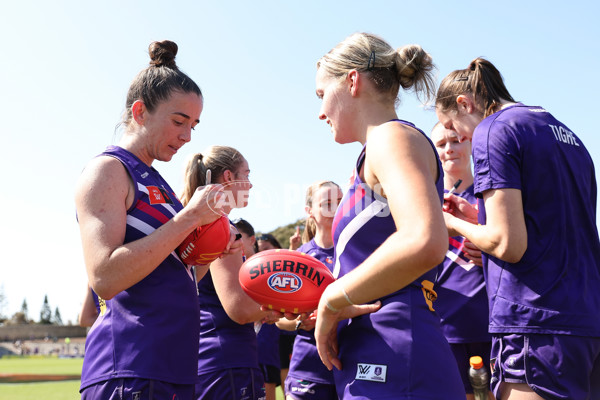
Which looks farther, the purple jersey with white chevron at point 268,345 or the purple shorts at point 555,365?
the purple jersey with white chevron at point 268,345

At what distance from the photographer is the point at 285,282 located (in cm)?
257

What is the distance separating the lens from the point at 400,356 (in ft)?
6.04

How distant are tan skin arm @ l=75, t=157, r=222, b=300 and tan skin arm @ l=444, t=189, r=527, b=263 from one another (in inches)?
51.4

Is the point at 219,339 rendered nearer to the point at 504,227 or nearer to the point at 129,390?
the point at 129,390

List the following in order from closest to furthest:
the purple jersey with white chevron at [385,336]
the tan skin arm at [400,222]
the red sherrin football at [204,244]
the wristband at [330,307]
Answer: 1. the tan skin arm at [400,222]
2. the purple jersey with white chevron at [385,336]
3. the wristband at [330,307]
4. the red sherrin football at [204,244]

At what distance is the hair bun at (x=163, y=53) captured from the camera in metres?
2.99

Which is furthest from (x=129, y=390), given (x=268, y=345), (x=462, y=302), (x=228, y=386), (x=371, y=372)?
(x=268, y=345)

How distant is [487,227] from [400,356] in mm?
1002

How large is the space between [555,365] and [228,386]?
6.50ft

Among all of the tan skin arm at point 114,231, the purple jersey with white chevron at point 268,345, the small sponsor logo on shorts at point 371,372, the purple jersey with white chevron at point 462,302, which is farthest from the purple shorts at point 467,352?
the purple jersey with white chevron at point 268,345

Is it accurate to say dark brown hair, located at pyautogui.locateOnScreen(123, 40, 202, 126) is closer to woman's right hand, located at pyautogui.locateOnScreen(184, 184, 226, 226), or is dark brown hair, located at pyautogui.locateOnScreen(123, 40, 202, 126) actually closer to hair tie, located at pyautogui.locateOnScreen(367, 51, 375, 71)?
woman's right hand, located at pyautogui.locateOnScreen(184, 184, 226, 226)

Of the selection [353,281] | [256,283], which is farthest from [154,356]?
[353,281]

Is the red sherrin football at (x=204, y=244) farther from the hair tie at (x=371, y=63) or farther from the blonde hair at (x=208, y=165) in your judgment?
the hair tie at (x=371, y=63)

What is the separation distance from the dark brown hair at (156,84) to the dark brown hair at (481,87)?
57.2 inches
